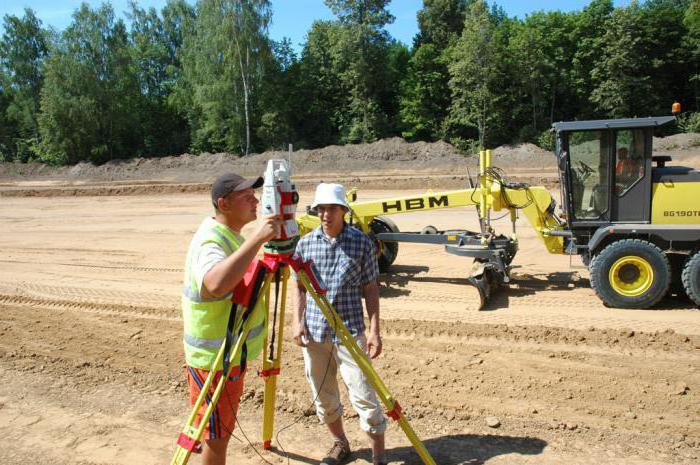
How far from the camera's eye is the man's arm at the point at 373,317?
3.47 m

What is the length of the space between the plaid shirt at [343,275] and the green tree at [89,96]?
36.3 meters

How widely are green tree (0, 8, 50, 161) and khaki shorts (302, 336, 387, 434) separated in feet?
147

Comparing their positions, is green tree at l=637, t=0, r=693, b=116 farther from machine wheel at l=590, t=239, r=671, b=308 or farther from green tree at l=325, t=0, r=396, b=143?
machine wheel at l=590, t=239, r=671, b=308

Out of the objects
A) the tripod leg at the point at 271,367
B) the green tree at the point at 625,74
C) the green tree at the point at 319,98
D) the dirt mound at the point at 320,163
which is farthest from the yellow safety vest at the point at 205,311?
the green tree at the point at 319,98

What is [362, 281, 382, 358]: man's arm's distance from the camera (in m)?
3.47

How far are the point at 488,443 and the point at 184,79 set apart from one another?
4018 centimetres

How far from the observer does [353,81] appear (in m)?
36.4

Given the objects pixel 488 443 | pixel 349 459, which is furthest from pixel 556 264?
pixel 349 459

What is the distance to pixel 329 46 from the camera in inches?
1554

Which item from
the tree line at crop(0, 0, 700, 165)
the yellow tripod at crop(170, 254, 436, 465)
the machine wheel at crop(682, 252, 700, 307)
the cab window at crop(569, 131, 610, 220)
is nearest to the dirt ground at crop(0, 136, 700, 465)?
the machine wheel at crop(682, 252, 700, 307)

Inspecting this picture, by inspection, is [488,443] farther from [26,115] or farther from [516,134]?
[26,115]

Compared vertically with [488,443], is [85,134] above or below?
above

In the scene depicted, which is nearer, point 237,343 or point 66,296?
point 237,343

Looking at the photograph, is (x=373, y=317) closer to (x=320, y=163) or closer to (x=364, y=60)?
(x=320, y=163)
